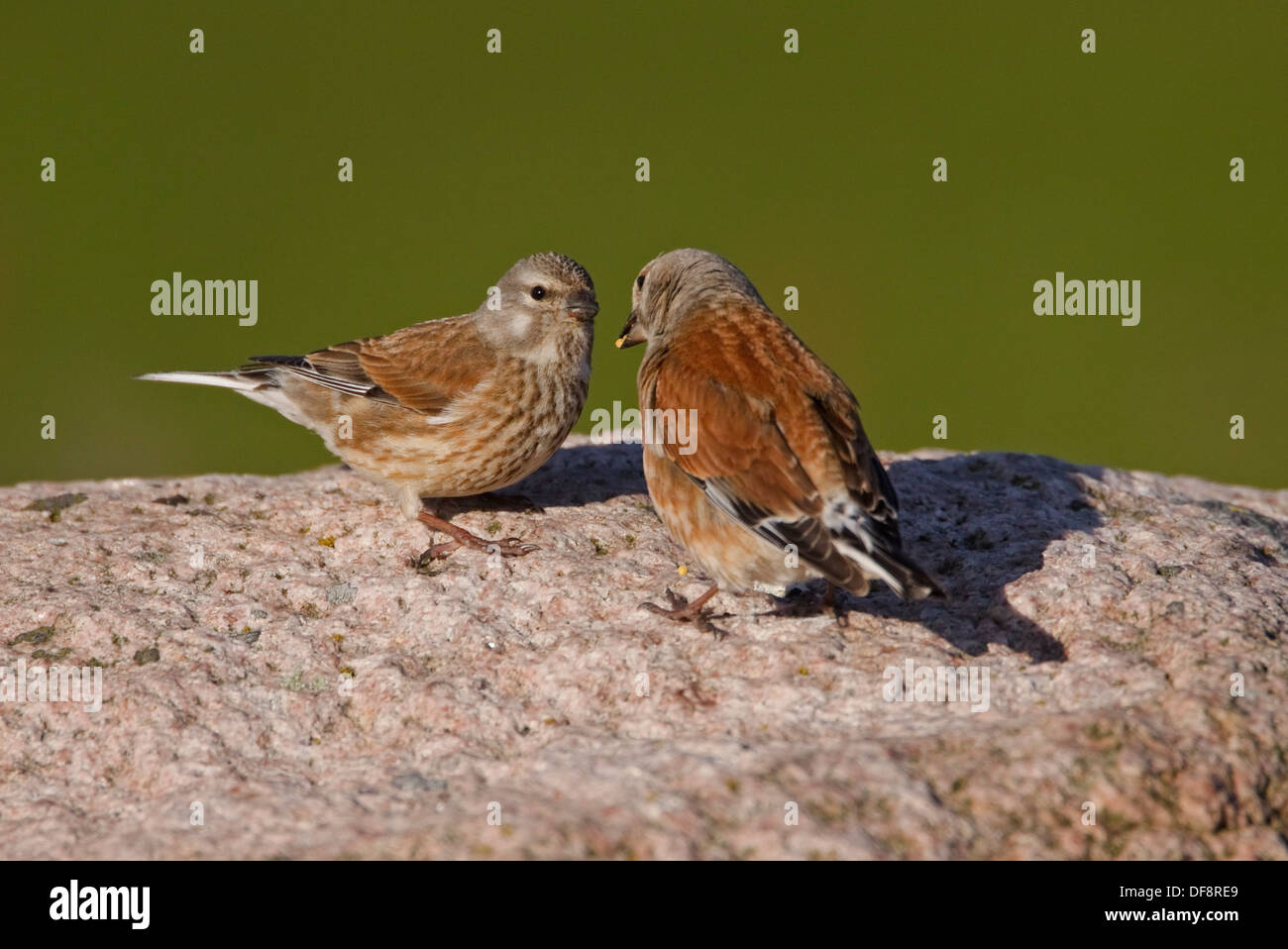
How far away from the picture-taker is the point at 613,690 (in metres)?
4.25

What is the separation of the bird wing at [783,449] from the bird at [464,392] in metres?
0.71

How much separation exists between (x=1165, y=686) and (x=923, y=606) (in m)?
1.02

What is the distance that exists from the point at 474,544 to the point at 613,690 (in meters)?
1.28

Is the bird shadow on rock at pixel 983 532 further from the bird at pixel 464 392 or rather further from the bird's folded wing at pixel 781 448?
the bird at pixel 464 392

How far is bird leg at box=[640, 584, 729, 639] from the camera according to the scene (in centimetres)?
458

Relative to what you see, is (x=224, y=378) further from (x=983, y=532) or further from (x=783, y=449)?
(x=983, y=532)

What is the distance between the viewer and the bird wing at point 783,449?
438 centimetres

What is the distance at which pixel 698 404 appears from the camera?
4.88m

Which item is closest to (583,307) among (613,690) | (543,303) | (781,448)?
(543,303)

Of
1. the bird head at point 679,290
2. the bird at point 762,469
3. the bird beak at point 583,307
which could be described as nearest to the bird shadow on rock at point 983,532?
the bird at point 762,469

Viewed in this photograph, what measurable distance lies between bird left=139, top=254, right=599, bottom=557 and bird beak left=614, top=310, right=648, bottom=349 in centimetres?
19

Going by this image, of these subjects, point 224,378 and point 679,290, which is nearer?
point 679,290

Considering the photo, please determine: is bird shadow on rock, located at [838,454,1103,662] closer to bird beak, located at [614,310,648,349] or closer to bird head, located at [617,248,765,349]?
bird head, located at [617,248,765,349]
